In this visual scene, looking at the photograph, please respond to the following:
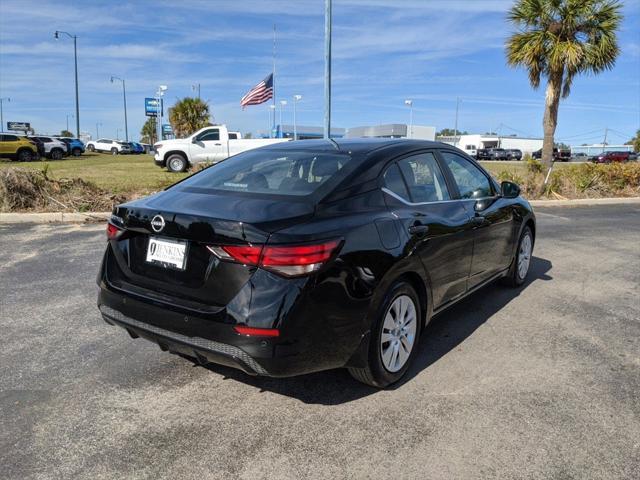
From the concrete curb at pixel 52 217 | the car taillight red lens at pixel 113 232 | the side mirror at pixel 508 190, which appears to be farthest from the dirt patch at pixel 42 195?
the side mirror at pixel 508 190

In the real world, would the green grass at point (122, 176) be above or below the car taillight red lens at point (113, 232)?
below

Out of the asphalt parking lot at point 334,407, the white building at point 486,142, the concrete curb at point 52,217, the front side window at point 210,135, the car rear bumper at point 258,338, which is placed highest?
the white building at point 486,142

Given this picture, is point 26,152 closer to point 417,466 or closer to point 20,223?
point 20,223

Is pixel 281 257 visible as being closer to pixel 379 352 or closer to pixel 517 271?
pixel 379 352

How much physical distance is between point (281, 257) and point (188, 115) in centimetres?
4504

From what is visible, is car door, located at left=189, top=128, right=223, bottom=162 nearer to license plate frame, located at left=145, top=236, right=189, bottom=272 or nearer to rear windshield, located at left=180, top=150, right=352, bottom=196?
rear windshield, located at left=180, top=150, right=352, bottom=196

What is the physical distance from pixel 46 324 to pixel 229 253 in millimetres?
2569

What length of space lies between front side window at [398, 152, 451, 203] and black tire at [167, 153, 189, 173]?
57.4 feet

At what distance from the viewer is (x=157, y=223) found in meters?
2.92

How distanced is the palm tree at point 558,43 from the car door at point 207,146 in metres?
11.2

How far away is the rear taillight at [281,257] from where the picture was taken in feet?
8.59

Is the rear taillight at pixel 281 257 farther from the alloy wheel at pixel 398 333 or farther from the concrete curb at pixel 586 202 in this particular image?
the concrete curb at pixel 586 202

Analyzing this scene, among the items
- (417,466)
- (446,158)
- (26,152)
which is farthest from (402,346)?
(26,152)

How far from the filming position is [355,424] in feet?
9.61
